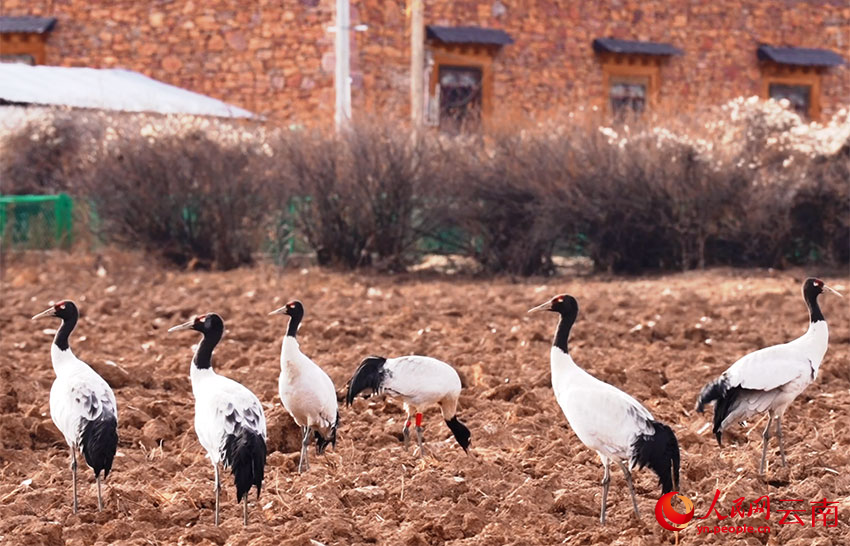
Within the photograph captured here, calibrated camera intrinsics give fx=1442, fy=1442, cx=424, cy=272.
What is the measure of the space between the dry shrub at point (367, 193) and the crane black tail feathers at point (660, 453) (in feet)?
44.7

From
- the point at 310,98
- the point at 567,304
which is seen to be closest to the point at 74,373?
the point at 567,304

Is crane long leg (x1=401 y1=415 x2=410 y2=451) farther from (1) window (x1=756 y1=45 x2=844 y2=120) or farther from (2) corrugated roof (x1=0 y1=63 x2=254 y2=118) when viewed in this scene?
(1) window (x1=756 y1=45 x2=844 y2=120)

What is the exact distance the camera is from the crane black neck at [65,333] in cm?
847

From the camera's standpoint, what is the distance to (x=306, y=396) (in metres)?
8.28

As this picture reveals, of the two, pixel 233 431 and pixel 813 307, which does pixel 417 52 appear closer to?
pixel 813 307

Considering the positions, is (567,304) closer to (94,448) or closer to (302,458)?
(302,458)

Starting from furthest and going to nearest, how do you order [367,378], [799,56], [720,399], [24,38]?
[799,56]
[24,38]
[367,378]
[720,399]

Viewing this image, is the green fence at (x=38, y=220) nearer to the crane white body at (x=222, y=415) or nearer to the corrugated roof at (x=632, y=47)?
the corrugated roof at (x=632, y=47)

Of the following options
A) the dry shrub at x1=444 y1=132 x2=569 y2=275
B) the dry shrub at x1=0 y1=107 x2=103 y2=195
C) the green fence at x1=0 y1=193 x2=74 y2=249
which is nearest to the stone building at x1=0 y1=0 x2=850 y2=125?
the dry shrub at x1=0 y1=107 x2=103 y2=195

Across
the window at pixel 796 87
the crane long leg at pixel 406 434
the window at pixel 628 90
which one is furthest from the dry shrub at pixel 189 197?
the window at pixel 796 87

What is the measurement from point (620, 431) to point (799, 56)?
2693cm

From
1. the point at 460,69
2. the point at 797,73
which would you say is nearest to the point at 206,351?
the point at 460,69

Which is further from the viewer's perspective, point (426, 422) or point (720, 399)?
point (426, 422)

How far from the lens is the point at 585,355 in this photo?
12.7m
